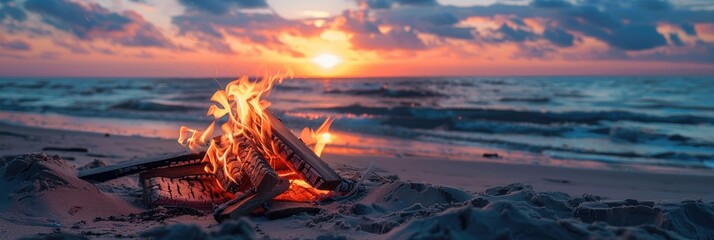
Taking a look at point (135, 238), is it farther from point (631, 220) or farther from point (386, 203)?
point (631, 220)

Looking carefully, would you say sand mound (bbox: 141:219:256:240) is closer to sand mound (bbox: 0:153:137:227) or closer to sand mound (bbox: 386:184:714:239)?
sand mound (bbox: 386:184:714:239)

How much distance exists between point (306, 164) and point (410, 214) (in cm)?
107

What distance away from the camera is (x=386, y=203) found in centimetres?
466

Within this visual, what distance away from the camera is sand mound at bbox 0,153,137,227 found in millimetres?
4148

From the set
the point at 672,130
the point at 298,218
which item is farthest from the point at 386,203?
the point at 672,130

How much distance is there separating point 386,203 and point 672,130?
17300mm

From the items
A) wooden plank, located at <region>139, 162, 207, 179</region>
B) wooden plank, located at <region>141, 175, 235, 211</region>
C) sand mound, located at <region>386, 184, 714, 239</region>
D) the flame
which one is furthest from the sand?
the flame

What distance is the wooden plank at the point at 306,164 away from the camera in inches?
181

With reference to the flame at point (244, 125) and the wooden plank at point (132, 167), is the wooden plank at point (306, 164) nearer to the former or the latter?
the flame at point (244, 125)

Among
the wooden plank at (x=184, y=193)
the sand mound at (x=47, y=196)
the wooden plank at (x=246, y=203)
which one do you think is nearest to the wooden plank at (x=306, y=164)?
the wooden plank at (x=246, y=203)

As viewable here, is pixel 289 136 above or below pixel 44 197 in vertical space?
above

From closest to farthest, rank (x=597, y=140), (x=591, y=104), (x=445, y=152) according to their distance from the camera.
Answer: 1. (x=445, y=152)
2. (x=597, y=140)
3. (x=591, y=104)

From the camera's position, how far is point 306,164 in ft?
15.5

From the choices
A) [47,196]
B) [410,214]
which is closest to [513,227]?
[410,214]
